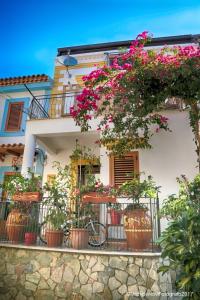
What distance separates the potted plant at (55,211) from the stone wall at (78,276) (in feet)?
1.31

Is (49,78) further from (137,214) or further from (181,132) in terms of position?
(137,214)

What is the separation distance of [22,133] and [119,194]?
7271 millimetres

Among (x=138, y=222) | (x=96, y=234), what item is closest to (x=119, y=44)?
(x=96, y=234)

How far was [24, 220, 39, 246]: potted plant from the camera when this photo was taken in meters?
6.23

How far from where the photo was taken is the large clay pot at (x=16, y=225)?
6.39 metres

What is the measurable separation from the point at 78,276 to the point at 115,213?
2.06 meters

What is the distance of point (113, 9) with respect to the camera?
6750 millimetres

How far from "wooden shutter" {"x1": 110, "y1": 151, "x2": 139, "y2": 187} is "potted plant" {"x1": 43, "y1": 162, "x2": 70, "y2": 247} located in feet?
6.74

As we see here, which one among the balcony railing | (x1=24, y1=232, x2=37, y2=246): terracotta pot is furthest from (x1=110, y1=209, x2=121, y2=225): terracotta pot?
the balcony railing

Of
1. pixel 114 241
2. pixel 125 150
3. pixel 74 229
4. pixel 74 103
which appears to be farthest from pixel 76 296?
pixel 74 103

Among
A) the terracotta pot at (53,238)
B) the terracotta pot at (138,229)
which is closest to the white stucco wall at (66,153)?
the terracotta pot at (53,238)

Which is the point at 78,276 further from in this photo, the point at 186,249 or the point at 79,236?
the point at 186,249

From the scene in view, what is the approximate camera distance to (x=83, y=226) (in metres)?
6.25

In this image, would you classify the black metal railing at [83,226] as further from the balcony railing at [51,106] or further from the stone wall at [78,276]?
the balcony railing at [51,106]
